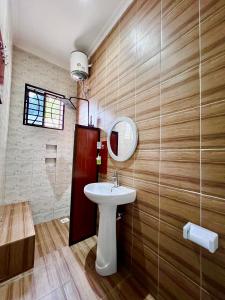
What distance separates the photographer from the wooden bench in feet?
4.46

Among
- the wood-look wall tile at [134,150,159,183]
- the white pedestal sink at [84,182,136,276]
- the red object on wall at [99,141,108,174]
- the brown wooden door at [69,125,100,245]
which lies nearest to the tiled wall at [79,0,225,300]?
the wood-look wall tile at [134,150,159,183]

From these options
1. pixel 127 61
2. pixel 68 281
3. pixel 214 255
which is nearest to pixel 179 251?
pixel 214 255

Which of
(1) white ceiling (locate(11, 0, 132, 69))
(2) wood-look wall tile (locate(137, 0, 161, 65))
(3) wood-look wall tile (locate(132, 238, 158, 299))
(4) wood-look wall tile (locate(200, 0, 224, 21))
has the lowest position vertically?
(3) wood-look wall tile (locate(132, 238, 158, 299))

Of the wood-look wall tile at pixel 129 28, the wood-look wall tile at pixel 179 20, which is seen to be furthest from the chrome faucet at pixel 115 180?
the wood-look wall tile at pixel 129 28

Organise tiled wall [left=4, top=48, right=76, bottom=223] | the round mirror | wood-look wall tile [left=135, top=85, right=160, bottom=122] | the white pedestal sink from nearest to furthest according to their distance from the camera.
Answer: wood-look wall tile [left=135, top=85, right=160, bottom=122] → the white pedestal sink → the round mirror → tiled wall [left=4, top=48, right=76, bottom=223]

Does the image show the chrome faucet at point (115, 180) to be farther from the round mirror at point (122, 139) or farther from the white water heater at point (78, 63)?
the white water heater at point (78, 63)

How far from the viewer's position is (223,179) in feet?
2.86

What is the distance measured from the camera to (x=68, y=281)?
4.34 feet

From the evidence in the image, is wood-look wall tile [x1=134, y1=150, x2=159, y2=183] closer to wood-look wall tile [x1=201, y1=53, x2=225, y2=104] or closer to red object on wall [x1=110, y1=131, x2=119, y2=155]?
red object on wall [x1=110, y1=131, x2=119, y2=155]

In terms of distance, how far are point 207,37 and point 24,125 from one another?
253cm

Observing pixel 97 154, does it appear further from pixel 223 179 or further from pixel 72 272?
pixel 223 179

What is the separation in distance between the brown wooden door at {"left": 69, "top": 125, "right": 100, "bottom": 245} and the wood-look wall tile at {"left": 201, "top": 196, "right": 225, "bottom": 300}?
1.44 meters

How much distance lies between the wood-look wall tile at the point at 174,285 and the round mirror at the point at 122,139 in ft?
3.28

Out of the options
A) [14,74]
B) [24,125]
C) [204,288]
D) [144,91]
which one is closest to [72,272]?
[204,288]
